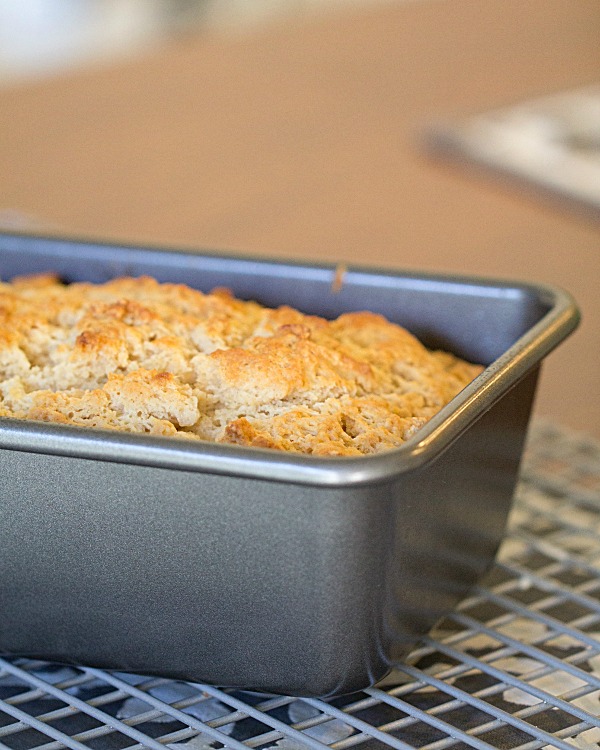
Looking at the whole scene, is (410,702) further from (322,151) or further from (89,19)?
(89,19)

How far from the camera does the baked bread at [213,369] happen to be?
68 cm

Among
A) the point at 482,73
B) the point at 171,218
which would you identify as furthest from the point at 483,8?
the point at 171,218

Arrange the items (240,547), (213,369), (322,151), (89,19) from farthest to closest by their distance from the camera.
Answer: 1. (89,19)
2. (322,151)
3. (213,369)
4. (240,547)

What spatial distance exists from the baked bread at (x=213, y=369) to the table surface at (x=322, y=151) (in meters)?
0.30

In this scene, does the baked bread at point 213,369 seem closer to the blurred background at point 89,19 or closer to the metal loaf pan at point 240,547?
the metal loaf pan at point 240,547

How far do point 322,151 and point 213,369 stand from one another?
3.32 ft

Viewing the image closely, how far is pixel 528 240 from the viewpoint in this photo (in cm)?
144

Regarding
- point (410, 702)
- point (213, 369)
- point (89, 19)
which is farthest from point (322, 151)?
point (89, 19)

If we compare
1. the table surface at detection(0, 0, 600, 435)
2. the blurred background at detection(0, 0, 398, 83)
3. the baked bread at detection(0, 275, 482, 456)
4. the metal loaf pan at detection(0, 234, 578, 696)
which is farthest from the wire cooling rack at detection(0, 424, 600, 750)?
the blurred background at detection(0, 0, 398, 83)

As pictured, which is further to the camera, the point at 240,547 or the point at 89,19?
the point at 89,19

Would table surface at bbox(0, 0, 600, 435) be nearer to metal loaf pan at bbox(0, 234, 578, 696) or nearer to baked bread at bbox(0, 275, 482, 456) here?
baked bread at bbox(0, 275, 482, 456)

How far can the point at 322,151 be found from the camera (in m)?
1.68

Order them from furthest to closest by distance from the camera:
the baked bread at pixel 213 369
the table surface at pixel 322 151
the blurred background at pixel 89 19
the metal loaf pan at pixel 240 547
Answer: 1. the blurred background at pixel 89 19
2. the table surface at pixel 322 151
3. the baked bread at pixel 213 369
4. the metal loaf pan at pixel 240 547

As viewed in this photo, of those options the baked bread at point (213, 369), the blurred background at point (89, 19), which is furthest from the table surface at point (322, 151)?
the blurred background at point (89, 19)
